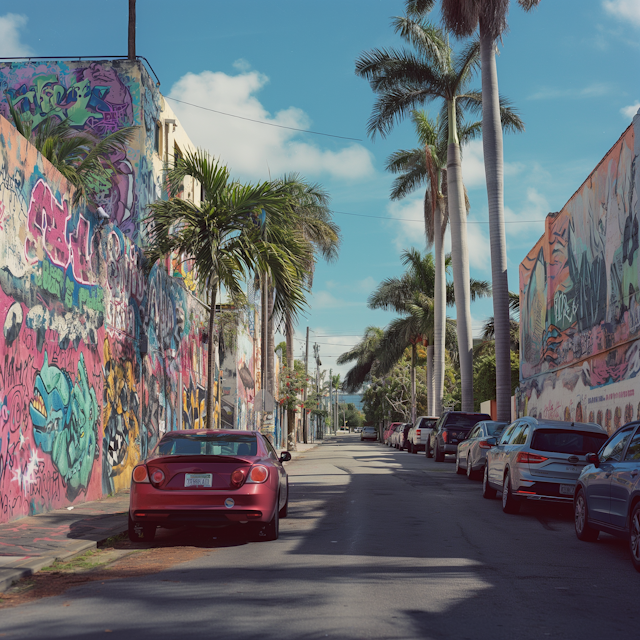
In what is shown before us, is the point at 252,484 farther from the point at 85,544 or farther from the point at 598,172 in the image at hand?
the point at 598,172

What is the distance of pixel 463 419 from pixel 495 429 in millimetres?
7484

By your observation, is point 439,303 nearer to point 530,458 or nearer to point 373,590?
point 530,458

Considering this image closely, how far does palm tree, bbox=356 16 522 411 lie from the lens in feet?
112

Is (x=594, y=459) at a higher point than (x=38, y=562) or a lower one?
higher

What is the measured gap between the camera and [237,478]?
9.45 m

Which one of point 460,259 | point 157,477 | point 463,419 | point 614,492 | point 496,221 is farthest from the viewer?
point 460,259

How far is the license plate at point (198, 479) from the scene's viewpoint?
30.9 feet

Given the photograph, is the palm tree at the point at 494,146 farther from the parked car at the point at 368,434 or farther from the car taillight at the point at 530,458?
the parked car at the point at 368,434

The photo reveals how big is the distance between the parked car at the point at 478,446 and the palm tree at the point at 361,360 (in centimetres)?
5847

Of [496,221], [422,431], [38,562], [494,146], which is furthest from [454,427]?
[38,562]

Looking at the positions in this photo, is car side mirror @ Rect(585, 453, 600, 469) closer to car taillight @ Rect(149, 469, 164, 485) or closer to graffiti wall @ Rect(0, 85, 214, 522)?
car taillight @ Rect(149, 469, 164, 485)

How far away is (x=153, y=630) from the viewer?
5.70 metres


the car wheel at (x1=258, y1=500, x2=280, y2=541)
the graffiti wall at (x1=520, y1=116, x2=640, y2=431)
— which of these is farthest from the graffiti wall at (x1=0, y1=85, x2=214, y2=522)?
the graffiti wall at (x1=520, y1=116, x2=640, y2=431)

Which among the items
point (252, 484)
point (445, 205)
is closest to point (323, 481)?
point (252, 484)
